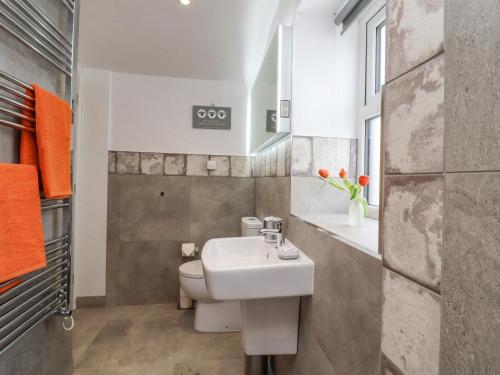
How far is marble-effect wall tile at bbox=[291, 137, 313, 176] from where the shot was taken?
1312mm

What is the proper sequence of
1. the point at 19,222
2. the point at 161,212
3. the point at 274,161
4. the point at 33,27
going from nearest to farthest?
the point at 19,222 → the point at 33,27 → the point at 274,161 → the point at 161,212

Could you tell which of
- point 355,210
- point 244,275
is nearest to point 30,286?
point 244,275

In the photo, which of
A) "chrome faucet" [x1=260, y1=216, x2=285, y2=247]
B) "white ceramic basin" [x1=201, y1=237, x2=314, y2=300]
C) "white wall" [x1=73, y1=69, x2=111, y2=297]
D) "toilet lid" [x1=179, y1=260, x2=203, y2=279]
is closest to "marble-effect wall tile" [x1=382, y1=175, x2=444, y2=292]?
"white ceramic basin" [x1=201, y1=237, x2=314, y2=300]

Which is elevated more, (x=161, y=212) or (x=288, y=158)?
(x=288, y=158)

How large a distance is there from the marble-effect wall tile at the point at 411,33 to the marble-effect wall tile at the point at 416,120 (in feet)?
0.07

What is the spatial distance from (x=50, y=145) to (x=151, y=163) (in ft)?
5.12

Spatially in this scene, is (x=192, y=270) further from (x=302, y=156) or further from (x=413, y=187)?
(x=413, y=187)

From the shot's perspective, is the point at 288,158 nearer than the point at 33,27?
No

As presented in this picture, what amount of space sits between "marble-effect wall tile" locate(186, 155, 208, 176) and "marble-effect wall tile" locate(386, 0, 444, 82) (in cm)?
213

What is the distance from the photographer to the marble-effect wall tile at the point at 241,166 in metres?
2.58

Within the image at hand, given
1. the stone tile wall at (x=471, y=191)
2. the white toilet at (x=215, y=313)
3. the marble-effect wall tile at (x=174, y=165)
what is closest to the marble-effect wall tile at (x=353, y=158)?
the white toilet at (x=215, y=313)

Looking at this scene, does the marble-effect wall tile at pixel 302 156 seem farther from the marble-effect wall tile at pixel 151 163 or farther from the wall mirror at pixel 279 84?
the marble-effect wall tile at pixel 151 163

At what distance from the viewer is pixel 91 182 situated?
2.37m

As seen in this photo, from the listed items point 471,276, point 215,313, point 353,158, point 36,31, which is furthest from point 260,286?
point 215,313
